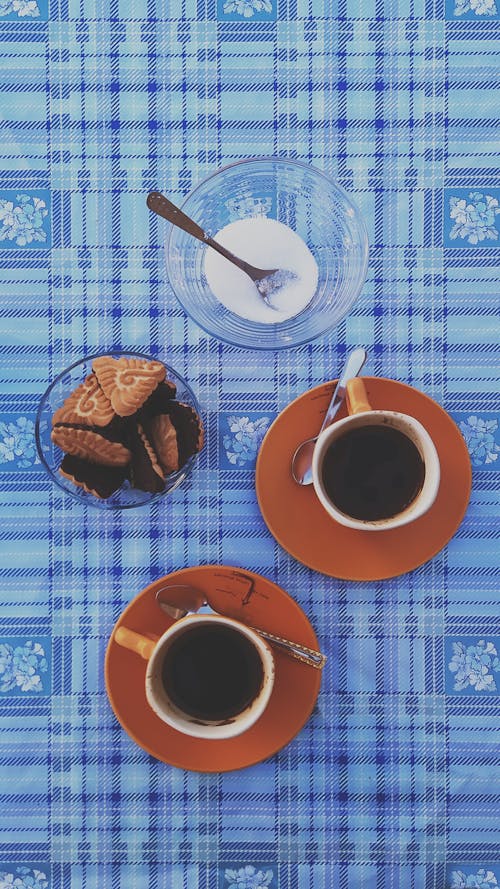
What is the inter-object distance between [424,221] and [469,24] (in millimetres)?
260

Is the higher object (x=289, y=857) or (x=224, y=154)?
(x=224, y=154)

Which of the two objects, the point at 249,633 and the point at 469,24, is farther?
the point at 469,24

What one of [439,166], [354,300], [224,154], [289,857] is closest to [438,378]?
[354,300]

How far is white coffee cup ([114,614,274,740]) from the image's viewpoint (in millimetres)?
893

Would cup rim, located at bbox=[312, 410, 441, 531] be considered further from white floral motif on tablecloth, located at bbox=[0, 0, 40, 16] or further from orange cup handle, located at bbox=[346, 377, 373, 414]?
white floral motif on tablecloth, located at bbox=[0, 0, 40, 16]

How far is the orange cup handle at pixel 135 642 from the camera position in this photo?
0.94m

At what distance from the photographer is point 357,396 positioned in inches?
37.2

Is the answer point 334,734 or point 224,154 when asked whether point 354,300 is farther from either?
point 334,734

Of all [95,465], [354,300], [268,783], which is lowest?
[268,783]

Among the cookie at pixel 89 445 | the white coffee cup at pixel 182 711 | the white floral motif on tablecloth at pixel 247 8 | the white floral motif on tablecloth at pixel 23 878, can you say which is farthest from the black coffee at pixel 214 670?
the white floral motif on tablecloth at pixel 247 8

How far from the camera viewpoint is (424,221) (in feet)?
3.41

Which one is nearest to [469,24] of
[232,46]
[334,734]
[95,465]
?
[232,46]

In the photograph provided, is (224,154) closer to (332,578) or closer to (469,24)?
(469,24)

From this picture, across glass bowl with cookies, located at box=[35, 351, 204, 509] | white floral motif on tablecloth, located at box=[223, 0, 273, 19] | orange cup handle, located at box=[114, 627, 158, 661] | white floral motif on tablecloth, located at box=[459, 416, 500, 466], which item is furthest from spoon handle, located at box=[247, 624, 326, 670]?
white floral motif on tablecloth, located at box=[223, 0, 273, 19]
